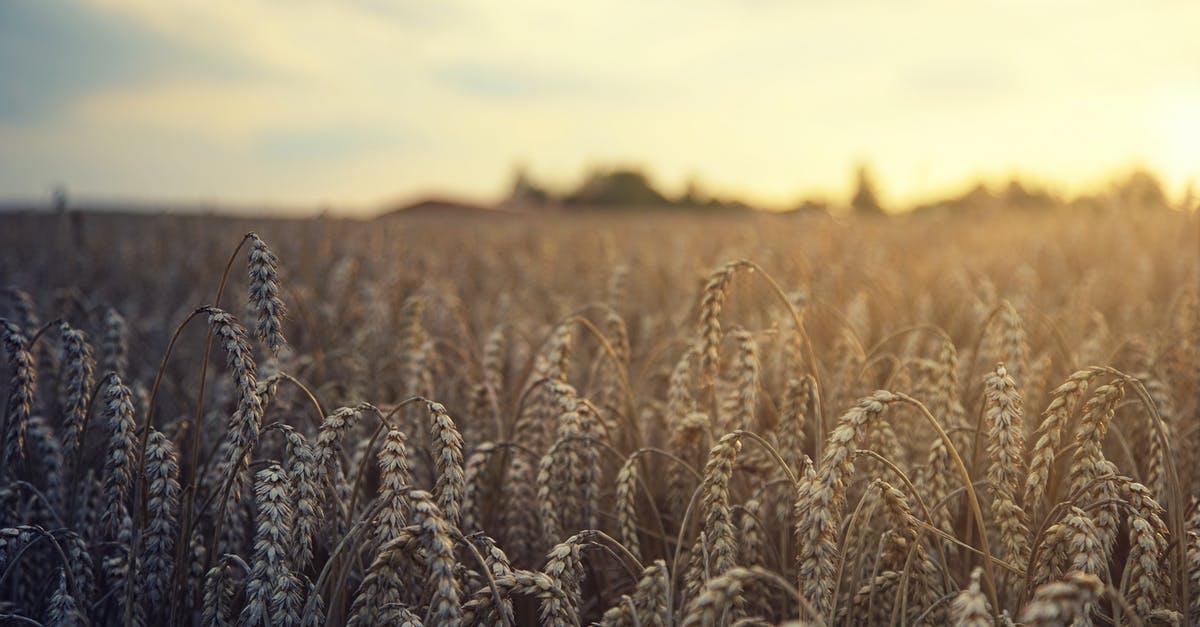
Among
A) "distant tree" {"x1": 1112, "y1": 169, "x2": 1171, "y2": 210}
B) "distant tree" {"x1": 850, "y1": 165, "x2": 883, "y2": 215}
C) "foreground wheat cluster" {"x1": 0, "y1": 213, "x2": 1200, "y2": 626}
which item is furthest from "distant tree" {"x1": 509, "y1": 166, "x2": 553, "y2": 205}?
"foreground wheat cluster" {"x1": 0, "y1": 213, "x2": 1200, "y2": 626}

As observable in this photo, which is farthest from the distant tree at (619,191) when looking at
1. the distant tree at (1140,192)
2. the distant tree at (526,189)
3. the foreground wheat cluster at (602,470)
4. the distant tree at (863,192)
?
the foreground wheat cluster at (602,470)

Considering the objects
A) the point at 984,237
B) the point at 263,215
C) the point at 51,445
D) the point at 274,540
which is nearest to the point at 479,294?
the point at 263,215

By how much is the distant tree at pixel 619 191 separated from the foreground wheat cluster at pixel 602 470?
194ft

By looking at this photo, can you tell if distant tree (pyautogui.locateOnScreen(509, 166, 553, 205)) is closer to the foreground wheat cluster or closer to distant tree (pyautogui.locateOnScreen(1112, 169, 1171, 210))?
distant tree (pyautogui.locateOnScreen(1112, 169, 1171, 210))

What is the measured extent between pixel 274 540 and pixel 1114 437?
245 centimetres

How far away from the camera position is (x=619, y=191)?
63.2 meters

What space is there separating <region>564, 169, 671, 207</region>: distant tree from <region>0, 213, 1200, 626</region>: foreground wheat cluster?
194 ft

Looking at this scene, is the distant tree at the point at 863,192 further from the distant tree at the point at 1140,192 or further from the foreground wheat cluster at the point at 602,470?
the foreground wheat cluster at the point at 602,470

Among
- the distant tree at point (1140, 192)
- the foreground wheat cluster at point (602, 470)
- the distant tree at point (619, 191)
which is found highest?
the distant tree at point (619, 191)

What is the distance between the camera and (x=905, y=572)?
4.62 feet

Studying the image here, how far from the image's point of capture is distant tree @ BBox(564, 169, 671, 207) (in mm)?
63156

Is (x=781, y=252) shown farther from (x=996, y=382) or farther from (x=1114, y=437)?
(x=996, y=382)

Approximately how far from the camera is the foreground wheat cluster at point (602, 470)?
1.48 meters

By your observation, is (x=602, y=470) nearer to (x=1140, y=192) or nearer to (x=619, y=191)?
(x=1140, y=192)
